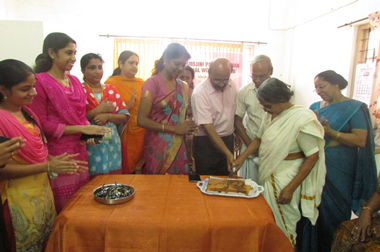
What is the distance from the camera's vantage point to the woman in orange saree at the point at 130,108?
2629 millimetres

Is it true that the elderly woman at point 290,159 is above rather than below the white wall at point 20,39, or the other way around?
below

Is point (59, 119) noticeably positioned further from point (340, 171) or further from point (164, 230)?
point (340, 171)

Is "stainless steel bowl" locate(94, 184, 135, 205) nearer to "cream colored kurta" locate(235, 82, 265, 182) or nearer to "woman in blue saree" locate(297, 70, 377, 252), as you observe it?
"cream colored kurta" locate(235, 82, 265, 182)

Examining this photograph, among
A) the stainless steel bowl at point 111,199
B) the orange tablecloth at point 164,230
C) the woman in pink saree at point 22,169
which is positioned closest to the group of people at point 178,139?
the woman in pink saree at point 22,169

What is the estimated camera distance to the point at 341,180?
6.55ft

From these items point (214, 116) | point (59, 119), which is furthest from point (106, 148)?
point (214, 116)

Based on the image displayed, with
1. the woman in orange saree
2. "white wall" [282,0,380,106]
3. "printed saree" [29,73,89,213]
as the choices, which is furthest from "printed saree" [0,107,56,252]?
"white wall" [282,0,380,106]

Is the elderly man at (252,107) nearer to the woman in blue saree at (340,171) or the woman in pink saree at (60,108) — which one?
the woman in blue saree at (340,171)

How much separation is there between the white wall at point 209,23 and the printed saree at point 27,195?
3322 mm

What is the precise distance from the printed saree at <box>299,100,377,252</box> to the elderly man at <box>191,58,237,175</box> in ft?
2.71

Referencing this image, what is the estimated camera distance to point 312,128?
1.56 m

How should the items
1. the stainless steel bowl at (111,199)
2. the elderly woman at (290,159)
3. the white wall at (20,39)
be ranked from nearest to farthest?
the stainless steel bowl at (111,199), the elderly woman at (290,159), the white wall at (20,39)

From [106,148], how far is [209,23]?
3.68 meters

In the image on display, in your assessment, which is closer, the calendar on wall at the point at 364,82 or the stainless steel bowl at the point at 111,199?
the stainless steel bowl at the point at 111,199
